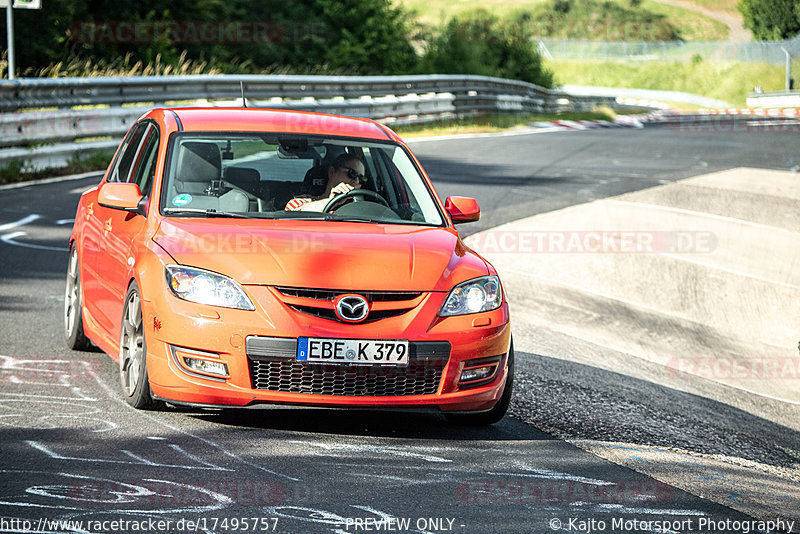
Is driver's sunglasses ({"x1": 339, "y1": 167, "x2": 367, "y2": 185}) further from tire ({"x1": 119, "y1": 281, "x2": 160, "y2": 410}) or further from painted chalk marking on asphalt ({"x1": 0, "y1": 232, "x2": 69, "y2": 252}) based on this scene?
painted chalk marking on asphalt ({"x1": 0, "y1": 232, "x2": 69, "y2": 252})

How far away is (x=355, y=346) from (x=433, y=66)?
36.5 meters

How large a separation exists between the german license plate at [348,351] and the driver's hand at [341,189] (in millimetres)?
1589

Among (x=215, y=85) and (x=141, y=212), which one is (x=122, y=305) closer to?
(x=141, y=212)

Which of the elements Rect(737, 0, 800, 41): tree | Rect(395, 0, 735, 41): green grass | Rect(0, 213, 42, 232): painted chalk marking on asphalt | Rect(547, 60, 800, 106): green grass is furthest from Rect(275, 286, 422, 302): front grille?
Rect(395, 0, 735, 41): green grass

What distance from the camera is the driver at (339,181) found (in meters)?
6.73

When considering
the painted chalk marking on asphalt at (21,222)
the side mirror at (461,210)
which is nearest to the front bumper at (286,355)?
the side mirror at (461,210)

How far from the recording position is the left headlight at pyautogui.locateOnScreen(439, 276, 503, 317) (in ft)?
18.9

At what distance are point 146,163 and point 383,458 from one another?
2602mm

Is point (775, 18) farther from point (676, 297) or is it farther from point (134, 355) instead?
point (134, 355)

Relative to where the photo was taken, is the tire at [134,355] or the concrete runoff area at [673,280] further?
the concrete runoff area at [673,280]

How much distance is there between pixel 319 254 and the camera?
5750 mm

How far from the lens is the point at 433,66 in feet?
135

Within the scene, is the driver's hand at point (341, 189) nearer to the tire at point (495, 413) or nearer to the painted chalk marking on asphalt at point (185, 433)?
the tire at point (495, 413)

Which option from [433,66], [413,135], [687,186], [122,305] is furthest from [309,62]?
[122,305]
